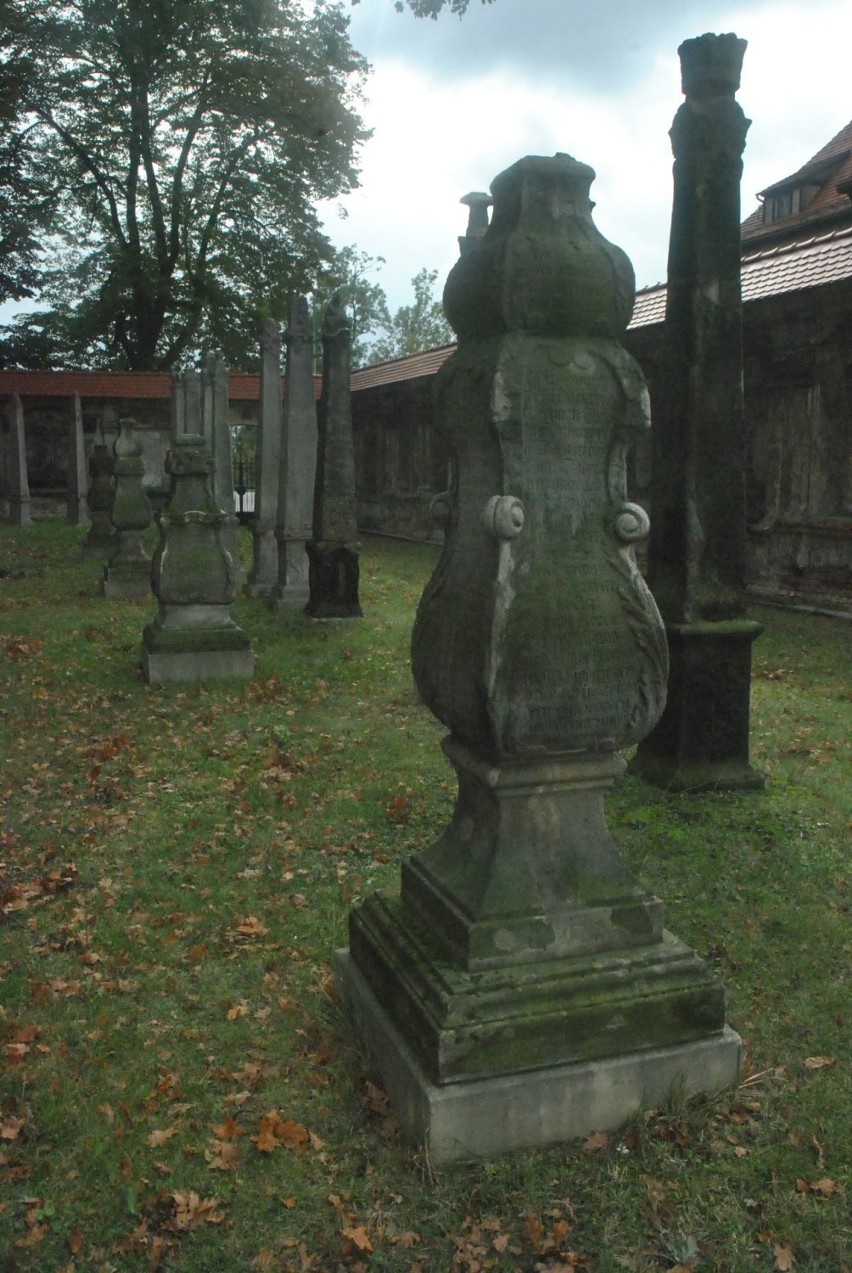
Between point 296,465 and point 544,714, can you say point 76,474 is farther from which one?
point 544,714

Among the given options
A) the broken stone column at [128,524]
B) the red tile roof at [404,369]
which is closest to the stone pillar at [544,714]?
the broken stone column at [128,524]

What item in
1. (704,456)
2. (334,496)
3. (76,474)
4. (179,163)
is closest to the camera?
(704,456)

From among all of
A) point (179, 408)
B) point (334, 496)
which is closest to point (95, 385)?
point (179, 408)

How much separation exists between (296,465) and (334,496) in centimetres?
144

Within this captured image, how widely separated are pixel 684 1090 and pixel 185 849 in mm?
3233

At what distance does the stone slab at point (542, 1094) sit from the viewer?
3.21 m

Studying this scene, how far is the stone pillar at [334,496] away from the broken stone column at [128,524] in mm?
3169

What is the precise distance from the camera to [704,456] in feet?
20.9

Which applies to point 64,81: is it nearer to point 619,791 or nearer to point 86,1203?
point 619,791

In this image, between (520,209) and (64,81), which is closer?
(520,209)

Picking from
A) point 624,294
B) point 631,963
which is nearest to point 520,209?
point 624,294

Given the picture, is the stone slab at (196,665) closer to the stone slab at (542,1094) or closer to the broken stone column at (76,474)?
the stone slab at (542,1094)

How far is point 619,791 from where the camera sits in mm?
6578

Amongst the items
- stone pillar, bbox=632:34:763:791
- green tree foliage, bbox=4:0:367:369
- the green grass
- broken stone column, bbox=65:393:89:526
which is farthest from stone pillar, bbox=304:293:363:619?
green tree foliage, bbox=4:0:367:369
